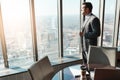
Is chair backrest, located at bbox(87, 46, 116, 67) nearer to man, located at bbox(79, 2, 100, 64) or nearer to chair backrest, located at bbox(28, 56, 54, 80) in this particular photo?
man, located at bbox(79, 2, 100, 64)

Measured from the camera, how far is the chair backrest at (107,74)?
4.09ft

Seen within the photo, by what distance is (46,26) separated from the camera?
120 inches

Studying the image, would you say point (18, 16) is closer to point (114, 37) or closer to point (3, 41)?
point (3, 41)

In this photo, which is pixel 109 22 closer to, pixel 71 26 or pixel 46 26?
pixel 71 26

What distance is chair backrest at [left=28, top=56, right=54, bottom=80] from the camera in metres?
1.55

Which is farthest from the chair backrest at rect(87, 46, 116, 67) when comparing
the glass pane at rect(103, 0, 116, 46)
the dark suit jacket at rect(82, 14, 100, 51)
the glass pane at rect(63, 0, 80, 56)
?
the glass pane at rect(103, 0, 116, 46)

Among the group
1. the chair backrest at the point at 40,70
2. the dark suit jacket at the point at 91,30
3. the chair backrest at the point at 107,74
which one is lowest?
the chair backrest at the point at 40,70

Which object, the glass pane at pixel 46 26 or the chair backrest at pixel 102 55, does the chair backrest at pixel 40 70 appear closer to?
the chair backrest at pixel 102 55

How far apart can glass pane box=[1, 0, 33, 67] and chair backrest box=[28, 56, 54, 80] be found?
3.93 ft

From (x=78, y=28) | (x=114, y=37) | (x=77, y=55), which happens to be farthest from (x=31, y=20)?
(x=114, y=37)

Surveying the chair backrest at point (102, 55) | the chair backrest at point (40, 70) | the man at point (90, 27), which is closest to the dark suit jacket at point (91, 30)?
the man at point (90, 27)

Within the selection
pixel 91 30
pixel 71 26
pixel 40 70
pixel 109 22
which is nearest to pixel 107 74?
pixel 40 70

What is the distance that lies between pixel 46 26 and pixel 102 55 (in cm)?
130

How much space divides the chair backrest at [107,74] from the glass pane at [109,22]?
2.53 m
